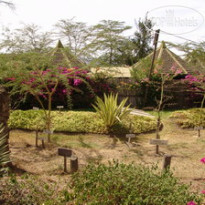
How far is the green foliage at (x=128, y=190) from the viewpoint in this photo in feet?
8.76

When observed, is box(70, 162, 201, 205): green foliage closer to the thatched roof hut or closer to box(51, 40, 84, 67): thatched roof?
the thatched roof hut

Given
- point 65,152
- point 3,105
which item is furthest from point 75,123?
point 3,105

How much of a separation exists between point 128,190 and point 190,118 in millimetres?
6913

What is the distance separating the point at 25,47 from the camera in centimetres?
592

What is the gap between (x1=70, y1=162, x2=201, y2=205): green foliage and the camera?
2.67 metres

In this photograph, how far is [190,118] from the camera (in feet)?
29.2

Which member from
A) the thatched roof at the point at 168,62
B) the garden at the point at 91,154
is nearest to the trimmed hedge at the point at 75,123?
the garden at the point at 91,154

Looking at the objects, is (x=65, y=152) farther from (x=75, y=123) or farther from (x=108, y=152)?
(x=75, y=123)

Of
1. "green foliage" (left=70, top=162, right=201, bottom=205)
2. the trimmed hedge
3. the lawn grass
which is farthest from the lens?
the trimmed hedge

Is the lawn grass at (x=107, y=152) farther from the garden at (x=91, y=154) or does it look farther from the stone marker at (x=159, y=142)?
the stone marker at (x=159, y=142)

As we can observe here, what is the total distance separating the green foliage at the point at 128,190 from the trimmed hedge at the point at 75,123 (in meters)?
4.35

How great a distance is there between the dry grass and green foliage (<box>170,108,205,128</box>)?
0.51 meters

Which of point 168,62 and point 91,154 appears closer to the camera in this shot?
point 91,154

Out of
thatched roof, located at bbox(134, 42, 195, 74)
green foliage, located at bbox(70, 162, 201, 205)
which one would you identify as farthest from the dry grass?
thatched roof, located at bbox(134, 42, 195, 74)
